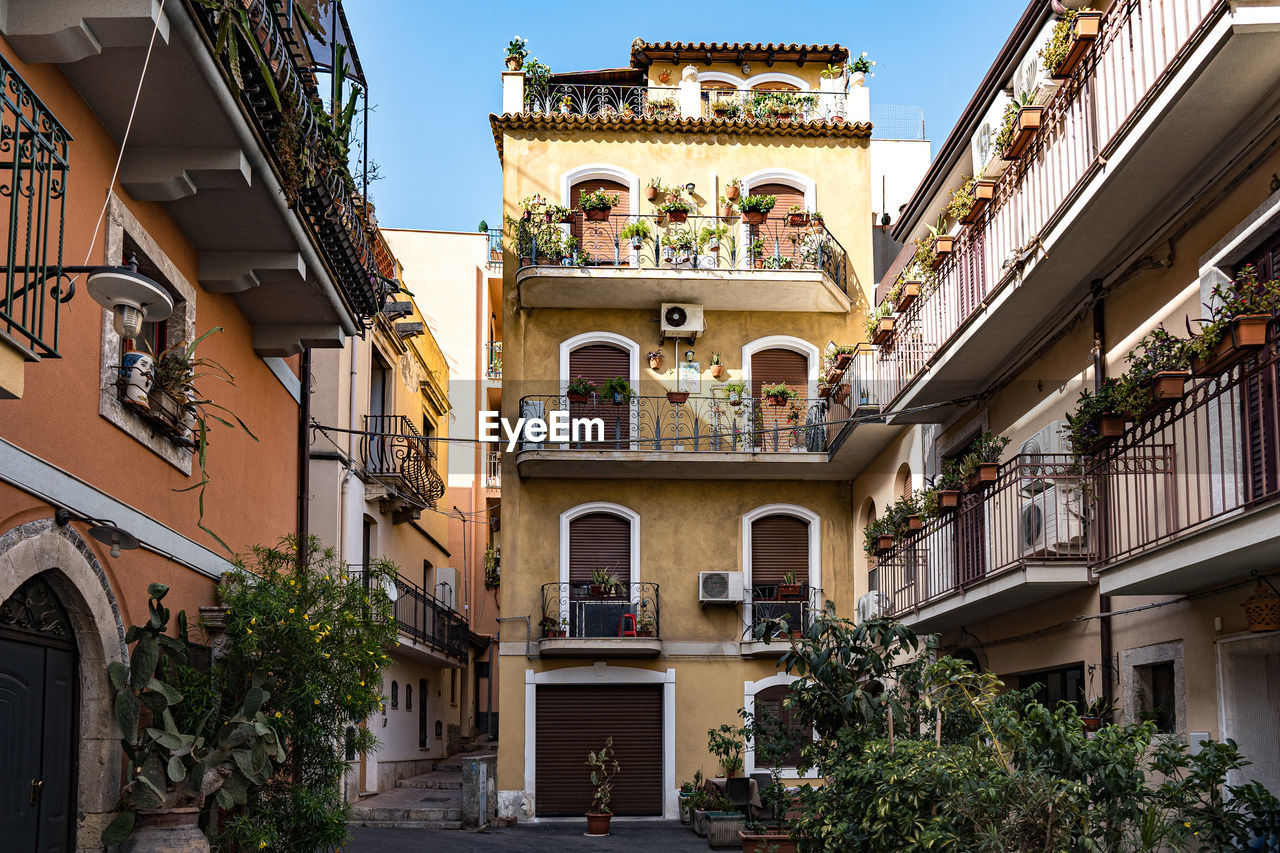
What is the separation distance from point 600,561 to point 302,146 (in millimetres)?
13035

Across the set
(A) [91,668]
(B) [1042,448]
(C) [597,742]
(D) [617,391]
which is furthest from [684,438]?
(A) [91,668]

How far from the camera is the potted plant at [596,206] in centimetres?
2217

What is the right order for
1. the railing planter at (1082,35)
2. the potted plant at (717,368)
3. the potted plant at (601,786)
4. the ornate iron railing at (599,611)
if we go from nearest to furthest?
the railing planter at (1082,35), the potted plant at (601,786), the ornate iron railing at (599,611), the potted plant at (717,368)

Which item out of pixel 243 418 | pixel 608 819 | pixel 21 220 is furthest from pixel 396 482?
pixel 21 220

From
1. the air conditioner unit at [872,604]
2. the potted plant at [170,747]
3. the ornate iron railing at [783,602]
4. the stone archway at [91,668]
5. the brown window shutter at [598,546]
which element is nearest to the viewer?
the stone archway at [91,668]

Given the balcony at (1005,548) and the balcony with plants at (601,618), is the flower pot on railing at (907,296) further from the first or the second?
the balcony with plants at (601,618)

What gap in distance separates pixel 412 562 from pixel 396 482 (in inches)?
180

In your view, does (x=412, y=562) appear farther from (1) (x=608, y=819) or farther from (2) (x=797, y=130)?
(2) (x=797, y=130)

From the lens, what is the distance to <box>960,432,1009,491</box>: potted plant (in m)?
13.0

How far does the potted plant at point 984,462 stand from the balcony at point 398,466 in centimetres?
1026

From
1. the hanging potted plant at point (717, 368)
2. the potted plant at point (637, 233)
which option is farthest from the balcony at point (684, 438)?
the potted plant at point (637, 233)

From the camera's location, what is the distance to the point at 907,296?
1700 centimetres

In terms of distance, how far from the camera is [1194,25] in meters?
9.45

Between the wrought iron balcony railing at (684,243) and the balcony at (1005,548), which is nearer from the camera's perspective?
the balcony at (1005,548)
